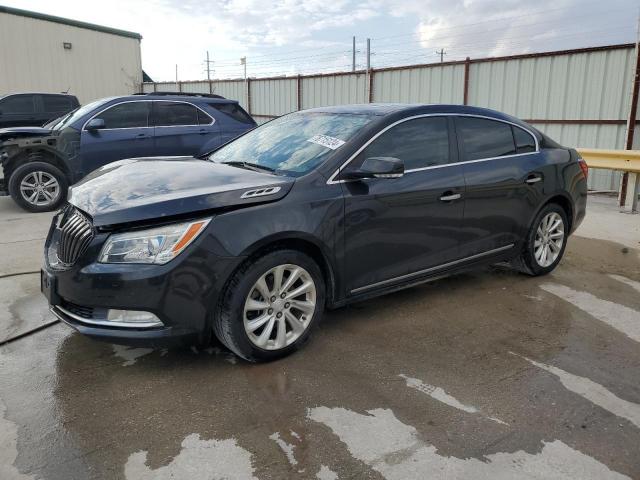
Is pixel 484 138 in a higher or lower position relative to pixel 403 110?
lower

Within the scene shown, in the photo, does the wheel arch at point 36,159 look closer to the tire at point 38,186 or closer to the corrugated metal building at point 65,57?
the tire at point 38,186

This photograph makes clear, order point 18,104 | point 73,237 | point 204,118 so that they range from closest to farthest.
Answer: point 73,237, point 204,118, point 18,104

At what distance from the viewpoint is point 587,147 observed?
959cm

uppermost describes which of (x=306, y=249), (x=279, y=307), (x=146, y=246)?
(x=146, y=246)

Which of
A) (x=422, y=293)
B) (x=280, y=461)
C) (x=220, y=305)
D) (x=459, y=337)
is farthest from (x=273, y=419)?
(x=422, y=293)

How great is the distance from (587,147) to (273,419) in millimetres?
8712

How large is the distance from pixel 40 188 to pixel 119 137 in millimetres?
1376

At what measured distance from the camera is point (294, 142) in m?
4.05

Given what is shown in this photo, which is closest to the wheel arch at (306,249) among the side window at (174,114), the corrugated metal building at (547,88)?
the side window at (174,114)

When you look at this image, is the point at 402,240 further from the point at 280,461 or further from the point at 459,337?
the point at 280,461

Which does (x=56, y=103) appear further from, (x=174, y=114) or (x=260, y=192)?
(x=260, y=192)

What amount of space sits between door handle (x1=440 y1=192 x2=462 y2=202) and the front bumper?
1750 mm

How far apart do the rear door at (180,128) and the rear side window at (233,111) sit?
0.88 feet

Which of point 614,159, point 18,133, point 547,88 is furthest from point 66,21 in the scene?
point 614,159
